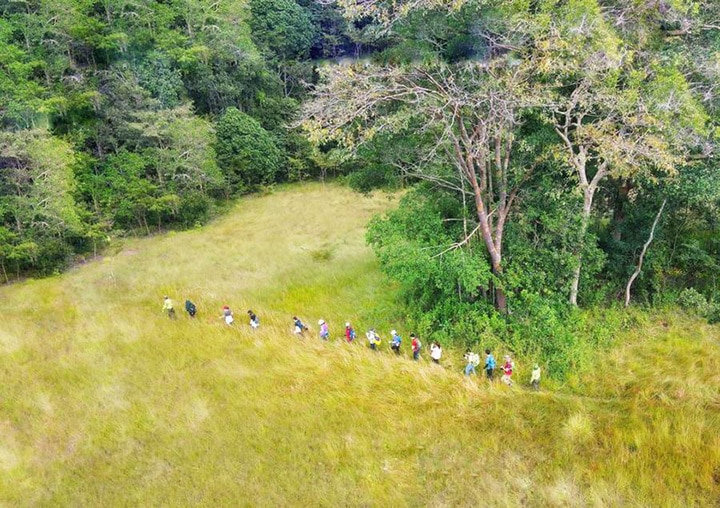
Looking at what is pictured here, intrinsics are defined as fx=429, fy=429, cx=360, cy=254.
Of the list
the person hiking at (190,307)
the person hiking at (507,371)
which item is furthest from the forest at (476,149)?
the person hiking at (190,307)

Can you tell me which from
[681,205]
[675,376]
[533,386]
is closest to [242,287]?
[533,386]

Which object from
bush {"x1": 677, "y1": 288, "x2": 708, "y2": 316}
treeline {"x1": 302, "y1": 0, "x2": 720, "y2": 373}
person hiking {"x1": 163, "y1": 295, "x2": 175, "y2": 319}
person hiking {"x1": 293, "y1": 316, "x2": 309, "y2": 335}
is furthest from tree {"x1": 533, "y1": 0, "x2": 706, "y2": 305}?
person hiking {"x1": 163, "y1": 295, "x2": 175, "y2": 319}

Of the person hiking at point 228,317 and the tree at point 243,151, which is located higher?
the tree at point 243,151

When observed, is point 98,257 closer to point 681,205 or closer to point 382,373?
point 382,373

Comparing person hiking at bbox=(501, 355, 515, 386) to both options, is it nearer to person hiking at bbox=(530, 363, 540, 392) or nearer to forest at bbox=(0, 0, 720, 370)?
person hiking at bbox=(530, 363, 540, 392)

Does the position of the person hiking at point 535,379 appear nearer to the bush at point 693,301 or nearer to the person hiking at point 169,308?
the bush at point 693,301
